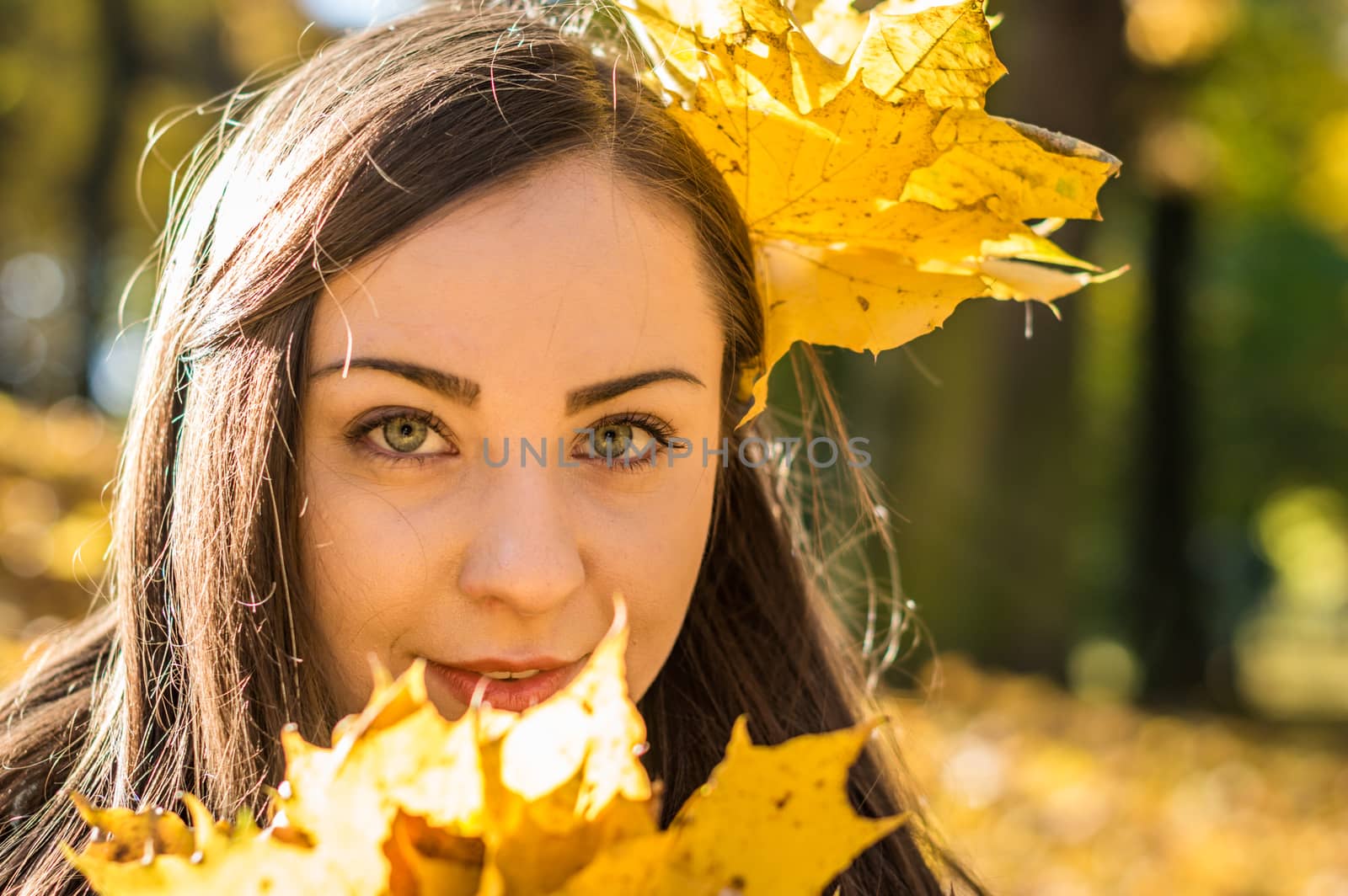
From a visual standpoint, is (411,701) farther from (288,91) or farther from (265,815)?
(288,91)

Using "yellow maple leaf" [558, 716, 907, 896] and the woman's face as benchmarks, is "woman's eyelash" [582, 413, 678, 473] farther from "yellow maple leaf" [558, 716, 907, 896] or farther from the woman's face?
"yellow maple leaf" [558, 716, 907, 896]

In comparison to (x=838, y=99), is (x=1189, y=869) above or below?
below

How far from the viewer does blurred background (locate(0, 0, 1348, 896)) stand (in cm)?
387

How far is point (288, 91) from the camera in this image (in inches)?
66.8

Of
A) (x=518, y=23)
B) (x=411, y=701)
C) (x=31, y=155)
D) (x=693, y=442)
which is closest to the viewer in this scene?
(x=411, y=701)

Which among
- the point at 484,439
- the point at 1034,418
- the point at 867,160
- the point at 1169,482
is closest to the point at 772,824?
the point at 484,439

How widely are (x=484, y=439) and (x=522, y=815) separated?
572mm

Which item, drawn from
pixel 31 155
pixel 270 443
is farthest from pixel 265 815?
pixel 31 155

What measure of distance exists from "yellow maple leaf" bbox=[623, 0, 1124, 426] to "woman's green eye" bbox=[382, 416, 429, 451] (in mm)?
436

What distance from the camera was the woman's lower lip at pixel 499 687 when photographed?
1.42 meters

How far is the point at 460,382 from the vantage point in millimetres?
1369

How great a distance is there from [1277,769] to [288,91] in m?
5.07

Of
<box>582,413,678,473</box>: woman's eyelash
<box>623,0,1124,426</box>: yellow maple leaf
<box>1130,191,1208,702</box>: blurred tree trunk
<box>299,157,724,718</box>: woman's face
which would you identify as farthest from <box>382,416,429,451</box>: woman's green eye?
<box>1130,191,1208,702</box>: blurred tree trunk

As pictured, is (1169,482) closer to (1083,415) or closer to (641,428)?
(1083,415)
